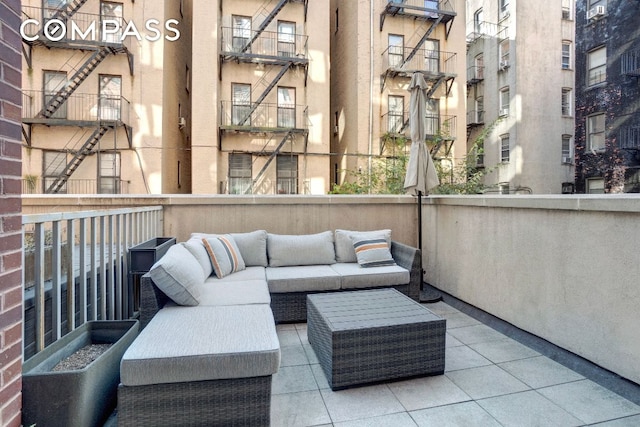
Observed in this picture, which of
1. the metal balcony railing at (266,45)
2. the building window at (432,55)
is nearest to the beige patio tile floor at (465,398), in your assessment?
the metal balcony railing at (266,45)

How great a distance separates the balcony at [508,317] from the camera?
2338 mm

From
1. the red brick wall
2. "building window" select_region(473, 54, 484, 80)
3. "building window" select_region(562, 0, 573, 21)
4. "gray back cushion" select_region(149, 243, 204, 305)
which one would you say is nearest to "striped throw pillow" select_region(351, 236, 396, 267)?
"gray back cushion" select_region(149, 243, 204, 305)

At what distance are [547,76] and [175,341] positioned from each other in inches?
721

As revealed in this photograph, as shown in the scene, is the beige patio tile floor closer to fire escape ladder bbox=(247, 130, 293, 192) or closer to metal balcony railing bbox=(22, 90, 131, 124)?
fire escape ladder bbox=(247, 130, 293, 192)

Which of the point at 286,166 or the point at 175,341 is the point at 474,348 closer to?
the point at 175,341

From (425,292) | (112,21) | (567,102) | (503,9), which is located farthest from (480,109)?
(112,21)

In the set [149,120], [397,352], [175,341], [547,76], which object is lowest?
[397,352]

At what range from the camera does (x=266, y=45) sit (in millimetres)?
11938

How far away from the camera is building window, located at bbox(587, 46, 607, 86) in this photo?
43.4 ft

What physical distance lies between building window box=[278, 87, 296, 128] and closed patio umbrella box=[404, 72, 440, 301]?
7.61m

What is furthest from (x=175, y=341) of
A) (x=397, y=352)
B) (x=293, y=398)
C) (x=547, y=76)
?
(x=547, y=76)

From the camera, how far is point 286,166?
12.3m

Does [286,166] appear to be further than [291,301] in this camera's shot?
Yes

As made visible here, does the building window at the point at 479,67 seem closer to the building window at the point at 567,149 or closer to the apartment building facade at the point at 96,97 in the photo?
the building window at the point at 567,149
